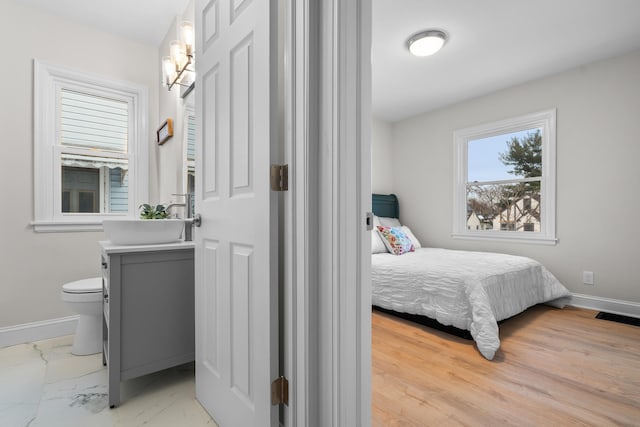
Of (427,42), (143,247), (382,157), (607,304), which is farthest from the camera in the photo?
(382,157)

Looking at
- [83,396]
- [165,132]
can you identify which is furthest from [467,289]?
[165,132]

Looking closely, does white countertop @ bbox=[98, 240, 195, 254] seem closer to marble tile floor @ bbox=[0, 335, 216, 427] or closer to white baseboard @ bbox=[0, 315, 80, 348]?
marble tile floor @ bbox=[0, 335, 216, 427]

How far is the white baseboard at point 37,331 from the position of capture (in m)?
2.27

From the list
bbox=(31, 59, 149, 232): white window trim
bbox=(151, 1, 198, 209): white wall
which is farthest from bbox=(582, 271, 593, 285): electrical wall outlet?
bbox=(31, 59, 149, 232): white window trim

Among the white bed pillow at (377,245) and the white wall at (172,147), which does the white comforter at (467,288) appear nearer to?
the white bed pillow at (377,245)

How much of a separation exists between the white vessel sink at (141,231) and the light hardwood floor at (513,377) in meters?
1.43

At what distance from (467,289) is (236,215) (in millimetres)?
1811

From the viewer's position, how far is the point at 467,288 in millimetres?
2264

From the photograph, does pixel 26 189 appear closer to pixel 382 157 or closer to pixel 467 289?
pixel 467 289

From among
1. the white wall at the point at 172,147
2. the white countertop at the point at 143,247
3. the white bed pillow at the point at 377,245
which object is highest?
the white wall at the point at 172,147

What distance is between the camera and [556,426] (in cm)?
139

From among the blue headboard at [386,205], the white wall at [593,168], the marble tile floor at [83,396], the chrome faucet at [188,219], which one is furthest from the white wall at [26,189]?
the white wall at [593,168]

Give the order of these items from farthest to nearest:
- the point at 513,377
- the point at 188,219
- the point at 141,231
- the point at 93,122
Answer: the point at 93,122 < the point at 188,219 < the point at 513,377 < the point at 141,231

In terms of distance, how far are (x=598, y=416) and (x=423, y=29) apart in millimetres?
2721
